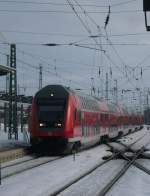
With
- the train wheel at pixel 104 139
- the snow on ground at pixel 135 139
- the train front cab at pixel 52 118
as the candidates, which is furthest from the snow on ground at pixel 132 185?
the train wheel at pixel 104 139

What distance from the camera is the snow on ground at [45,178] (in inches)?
589

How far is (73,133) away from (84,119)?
3.49 metres

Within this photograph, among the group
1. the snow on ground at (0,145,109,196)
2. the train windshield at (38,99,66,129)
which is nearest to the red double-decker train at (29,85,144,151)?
the train windshield at (38,99,66,129)

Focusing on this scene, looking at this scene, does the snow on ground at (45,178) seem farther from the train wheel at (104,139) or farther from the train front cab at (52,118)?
Answer: the train wheel at (104,139)

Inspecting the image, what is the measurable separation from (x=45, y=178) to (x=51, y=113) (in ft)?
34.1

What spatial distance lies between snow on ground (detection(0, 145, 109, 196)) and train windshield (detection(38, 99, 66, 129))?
3375 mm

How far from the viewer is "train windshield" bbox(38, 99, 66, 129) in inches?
1108

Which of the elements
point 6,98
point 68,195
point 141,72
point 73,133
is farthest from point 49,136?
point 141,72

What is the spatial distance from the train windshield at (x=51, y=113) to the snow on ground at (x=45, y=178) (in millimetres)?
3375

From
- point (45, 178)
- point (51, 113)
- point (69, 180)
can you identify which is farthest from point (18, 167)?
point (51, 113)

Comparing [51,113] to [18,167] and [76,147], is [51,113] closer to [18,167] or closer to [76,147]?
[76,147]

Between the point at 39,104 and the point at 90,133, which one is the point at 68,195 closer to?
the point at 39,104

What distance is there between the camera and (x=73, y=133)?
28.3m

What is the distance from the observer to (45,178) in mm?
18016
